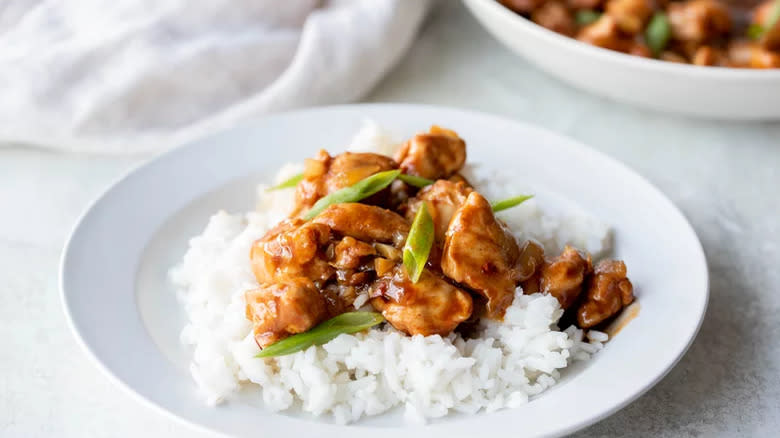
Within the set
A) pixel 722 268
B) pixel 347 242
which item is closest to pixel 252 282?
pixel 347 242

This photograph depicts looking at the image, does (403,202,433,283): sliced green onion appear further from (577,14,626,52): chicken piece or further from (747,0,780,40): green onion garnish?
(747,0,780,40): green onion garnish

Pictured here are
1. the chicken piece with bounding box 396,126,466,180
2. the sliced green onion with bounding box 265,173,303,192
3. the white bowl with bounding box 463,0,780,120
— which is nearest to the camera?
the chicken piece with bounding box 396,126,466,180

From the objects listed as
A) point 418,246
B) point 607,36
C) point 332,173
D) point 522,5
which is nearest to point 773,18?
point 607,36

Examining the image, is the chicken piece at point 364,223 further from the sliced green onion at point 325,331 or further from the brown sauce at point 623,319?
the brown sauce at point 623,319

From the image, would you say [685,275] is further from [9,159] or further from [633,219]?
[9,159]

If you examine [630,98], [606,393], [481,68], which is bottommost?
[481,68]

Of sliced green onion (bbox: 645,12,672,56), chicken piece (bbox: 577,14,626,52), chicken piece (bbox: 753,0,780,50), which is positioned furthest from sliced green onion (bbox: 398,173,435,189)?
chicken piece (bbox: 753,0,780,50)

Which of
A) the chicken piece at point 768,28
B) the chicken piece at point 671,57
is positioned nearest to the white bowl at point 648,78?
the chicken piece at point 671,57
